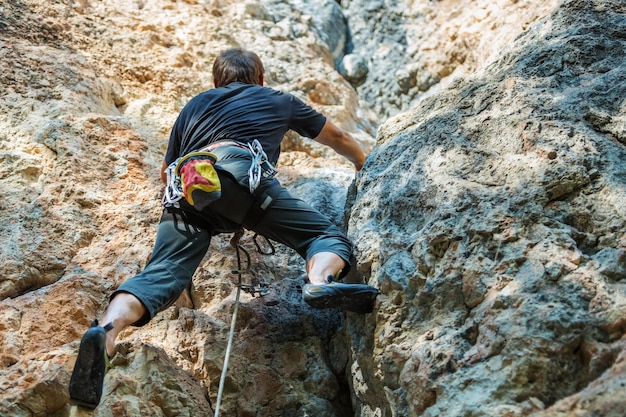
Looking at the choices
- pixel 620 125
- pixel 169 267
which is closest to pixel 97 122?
pixel 169 267

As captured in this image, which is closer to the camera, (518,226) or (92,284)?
(518,226)

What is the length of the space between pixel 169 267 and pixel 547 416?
1605mm

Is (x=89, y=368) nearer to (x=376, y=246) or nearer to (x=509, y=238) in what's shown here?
(x=376, y=246)

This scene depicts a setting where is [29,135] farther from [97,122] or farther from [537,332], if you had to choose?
[537,332]

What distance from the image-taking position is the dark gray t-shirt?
349cm

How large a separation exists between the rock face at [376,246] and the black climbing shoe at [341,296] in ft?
0.22

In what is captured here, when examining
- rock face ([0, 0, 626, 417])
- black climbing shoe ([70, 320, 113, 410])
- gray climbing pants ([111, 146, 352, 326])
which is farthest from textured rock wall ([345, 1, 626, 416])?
black climbing shoe ([70, 320, 113, 410])

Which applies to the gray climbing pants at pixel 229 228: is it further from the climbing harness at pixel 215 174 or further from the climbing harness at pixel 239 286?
the climbing harness at pixel 239 286

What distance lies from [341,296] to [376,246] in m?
0.34

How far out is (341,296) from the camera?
2822 mm

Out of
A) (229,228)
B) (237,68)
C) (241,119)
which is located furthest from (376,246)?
(237,68)

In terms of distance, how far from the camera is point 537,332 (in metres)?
2.32

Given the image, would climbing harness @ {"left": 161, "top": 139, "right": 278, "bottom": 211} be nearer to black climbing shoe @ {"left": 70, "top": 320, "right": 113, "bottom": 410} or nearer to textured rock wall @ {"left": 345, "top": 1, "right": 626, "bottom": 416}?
textured rock wall @ {"left": 345, "top": 1, "right": 626, "bottom": 416}

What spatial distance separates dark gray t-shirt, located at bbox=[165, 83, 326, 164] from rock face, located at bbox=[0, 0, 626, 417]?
0.41 meters
